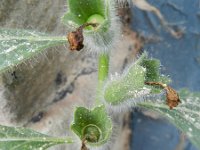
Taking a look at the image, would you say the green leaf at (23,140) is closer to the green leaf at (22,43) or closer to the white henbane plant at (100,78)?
the white henbane plant at (100,78)

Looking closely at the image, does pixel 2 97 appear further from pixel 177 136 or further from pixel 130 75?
pixel 177 136

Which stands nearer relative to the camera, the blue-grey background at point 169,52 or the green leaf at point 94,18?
the green leaf at point 94,18

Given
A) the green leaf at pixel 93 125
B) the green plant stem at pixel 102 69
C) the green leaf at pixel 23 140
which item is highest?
the green plant stem at pixel 102 69

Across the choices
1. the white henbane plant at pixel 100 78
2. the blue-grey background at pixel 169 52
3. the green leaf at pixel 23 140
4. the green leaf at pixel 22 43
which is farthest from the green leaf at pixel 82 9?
the blue-grey background at pixel 169 52

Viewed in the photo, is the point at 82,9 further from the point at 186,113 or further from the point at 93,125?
the point at 186,113

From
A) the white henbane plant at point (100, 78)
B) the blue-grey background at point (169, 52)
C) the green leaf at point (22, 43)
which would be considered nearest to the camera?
the white henbane plant at point (100, 78)

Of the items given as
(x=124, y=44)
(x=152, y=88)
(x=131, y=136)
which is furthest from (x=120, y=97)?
(x=131, y=136)

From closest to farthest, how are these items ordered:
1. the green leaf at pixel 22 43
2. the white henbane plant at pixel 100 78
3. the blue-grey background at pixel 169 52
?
the white henbane plant at pixel 100 78 < the green leaf at pixel 22 43 < the blue-grey background at pixel 169 52

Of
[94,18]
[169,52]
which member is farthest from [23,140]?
[169,52]

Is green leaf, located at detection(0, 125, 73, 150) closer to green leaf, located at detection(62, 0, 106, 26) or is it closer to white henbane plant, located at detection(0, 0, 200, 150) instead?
white henbane plant, located at detection(0, 0, 200, 150)
